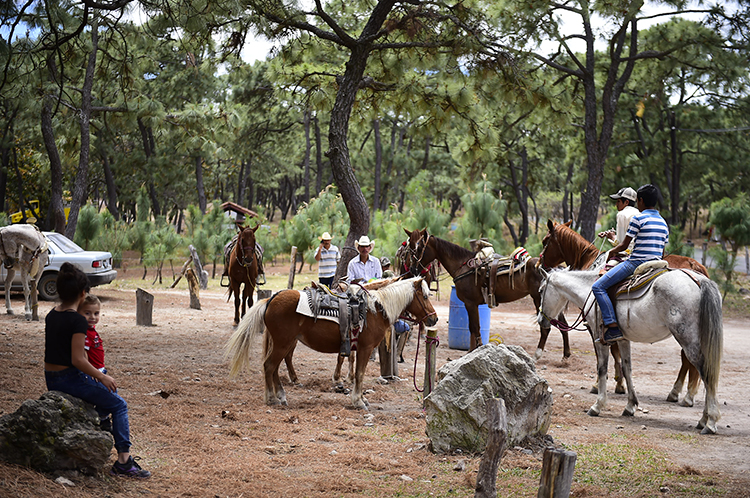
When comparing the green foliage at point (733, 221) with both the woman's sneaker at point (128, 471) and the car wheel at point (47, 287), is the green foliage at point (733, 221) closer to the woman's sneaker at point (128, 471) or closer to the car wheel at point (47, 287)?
the car wheel at point (47, 287)

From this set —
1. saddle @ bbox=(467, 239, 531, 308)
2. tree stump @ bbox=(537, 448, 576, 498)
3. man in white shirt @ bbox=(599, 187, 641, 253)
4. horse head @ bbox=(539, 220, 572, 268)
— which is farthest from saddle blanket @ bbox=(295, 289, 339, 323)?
saddle @ bbox=(467, 239, 531, 308)

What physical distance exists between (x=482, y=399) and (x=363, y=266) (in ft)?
13.4

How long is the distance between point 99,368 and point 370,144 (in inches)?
1648

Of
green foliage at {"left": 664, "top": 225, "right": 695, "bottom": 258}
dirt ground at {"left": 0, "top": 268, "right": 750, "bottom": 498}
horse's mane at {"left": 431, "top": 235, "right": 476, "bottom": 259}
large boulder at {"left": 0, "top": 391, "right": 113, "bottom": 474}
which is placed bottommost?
dirt ground at {"left": 0, "top": 268, "right": 750, "bottom": 498}

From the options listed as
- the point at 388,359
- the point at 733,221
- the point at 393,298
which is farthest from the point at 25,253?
the point at 733,221

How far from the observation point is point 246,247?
12.1 m

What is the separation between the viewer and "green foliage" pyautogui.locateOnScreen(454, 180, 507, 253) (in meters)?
18.8

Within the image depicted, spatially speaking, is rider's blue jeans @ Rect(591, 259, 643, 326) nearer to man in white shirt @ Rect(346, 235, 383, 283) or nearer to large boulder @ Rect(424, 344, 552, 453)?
large boulder @ Rect(424, 344, 552, 453)

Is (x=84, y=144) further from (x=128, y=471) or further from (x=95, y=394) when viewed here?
(x=128, y=471)

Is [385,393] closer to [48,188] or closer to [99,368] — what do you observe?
[99,368]

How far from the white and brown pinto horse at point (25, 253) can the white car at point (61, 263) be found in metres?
2.14

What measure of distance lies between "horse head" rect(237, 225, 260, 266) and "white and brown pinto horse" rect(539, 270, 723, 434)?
6538 millimetres

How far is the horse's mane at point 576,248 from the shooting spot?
29.7 ft

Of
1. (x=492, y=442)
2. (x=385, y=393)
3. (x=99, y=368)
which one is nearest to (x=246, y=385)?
(x=385, y=393)
